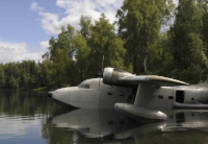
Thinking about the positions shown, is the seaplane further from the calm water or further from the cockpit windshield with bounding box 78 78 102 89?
the calm water

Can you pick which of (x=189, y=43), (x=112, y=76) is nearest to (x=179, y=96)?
(x=112, y=76)

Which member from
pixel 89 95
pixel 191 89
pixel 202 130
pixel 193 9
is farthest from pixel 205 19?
pixel 202 130

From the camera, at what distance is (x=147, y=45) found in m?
39.3

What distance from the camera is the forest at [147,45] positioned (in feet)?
116

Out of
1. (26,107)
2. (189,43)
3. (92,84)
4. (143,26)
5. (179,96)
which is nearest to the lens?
(92,84)

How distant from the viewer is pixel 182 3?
121 ft

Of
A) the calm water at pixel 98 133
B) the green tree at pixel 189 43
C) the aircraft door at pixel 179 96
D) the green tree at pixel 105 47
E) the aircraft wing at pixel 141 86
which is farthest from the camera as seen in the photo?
the green tree at pixel 105 47

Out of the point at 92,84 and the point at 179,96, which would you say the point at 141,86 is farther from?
the point at 179,96

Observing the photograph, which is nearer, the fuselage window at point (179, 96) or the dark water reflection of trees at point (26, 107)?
the fuselage window at point (179, 96)

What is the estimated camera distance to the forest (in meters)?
35.3

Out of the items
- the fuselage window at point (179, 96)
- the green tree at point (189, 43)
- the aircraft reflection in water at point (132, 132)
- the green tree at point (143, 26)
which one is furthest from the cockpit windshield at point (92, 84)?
the green tree at point (143, 26)

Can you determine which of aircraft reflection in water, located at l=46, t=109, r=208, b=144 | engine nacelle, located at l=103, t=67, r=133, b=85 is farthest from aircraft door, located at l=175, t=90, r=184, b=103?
engine nacelle, located at l=103, t=67, r=133, b=85

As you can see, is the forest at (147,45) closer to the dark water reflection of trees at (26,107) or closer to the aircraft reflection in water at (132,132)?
the dark water reflection of trees at (26,107)

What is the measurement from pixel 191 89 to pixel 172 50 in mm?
19522
